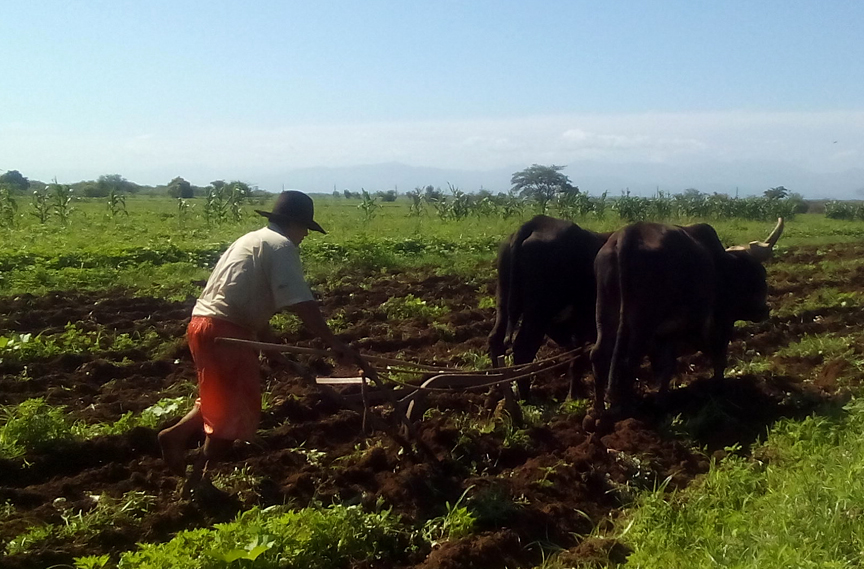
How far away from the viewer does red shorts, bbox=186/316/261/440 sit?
5191mm

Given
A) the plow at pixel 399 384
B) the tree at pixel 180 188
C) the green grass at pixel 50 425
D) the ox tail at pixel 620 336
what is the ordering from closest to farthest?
the plow at pixel 399 384 → the green grass at pixel 50 425 → the ox tail at pixel 620 336 → the tree at pixel 180 188

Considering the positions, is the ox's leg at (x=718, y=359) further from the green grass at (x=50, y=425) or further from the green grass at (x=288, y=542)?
the green grass at (x=50, y=425)

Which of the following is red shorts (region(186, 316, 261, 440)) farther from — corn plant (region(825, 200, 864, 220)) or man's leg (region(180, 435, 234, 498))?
corn plant (region(825, 200, 864, 220))

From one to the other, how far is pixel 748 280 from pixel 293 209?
560 centimetres

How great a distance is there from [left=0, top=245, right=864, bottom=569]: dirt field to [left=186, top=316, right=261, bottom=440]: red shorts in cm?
51

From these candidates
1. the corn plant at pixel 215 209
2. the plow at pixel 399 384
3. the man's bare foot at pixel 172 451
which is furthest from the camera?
the corn plant at pixel 215 209

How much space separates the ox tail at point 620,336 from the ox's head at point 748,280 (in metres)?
1.94

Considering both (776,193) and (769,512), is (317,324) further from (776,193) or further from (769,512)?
(776,193)

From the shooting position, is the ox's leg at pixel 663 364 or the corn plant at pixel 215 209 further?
the corn plant at pixel 215 209

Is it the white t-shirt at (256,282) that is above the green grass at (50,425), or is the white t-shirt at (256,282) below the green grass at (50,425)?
above

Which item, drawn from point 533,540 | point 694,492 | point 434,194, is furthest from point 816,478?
point 434,194

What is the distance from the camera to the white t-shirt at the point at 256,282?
5102mm

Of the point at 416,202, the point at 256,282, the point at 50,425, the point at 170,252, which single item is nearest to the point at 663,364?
the point at 256,282

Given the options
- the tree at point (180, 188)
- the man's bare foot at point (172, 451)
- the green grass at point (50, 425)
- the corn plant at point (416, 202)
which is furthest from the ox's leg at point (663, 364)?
the tree at point (180, 188)
